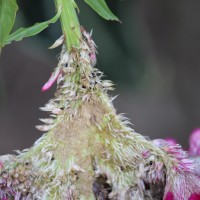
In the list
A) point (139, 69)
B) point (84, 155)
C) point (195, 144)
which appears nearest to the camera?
point (84, 155)

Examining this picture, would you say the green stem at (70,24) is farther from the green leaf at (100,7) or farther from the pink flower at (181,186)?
the pink flower at (181,186)

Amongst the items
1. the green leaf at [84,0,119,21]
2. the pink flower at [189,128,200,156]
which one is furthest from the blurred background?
the green leaf at [84,0,119,21]

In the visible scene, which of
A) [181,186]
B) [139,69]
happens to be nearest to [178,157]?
[181,186]

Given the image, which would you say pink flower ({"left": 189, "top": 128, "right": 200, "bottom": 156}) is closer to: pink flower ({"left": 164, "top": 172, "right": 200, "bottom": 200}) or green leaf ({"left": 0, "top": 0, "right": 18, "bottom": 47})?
pink flower ({"left": 164, "top": 172, "right": 200, "bottom": 200})

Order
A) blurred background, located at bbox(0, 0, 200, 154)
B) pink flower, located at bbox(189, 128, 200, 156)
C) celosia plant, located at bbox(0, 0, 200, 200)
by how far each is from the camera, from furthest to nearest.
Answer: blurred background, located at bbox(0, 0, 200, 154), pink flower, located at bbox(189, 128, 200, 156), celosia plant, located at bbox(0, 0, 200, 200)

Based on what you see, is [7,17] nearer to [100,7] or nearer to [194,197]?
[100,7]

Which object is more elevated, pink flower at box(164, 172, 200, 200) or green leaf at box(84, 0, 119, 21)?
green leaf at box(84, 0, 119, 21)

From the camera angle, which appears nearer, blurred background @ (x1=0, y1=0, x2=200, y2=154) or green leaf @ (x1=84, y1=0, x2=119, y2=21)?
green leaf @ (x1=84, y1=0, x2=119, y2=21)
